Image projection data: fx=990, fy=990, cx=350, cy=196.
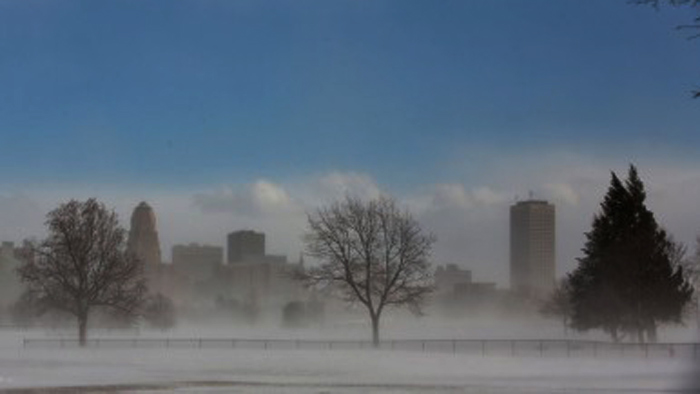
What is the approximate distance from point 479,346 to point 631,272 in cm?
1198

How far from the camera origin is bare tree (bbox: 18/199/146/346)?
7888cm

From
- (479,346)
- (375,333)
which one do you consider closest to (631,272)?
(479,346)

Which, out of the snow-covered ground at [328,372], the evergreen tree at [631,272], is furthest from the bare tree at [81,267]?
the evergreen tree at [631,272]

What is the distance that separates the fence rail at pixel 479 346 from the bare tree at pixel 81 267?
3.50 m

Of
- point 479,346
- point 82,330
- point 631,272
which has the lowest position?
point 479,346

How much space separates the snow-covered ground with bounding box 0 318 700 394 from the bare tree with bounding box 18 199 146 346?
46.7 feet

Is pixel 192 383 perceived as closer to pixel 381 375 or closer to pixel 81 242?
pixel 381 375

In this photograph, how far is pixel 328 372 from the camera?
43562 mm

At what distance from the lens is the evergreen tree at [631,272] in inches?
2650

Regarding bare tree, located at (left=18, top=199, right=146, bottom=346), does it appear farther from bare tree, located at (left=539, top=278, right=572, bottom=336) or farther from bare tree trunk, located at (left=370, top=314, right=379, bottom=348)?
bare tree, located at (left=539, top=278, right=572, bottom=336)

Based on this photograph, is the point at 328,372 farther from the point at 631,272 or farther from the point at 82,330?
A: the point at 82,330

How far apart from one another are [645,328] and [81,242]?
143 ft

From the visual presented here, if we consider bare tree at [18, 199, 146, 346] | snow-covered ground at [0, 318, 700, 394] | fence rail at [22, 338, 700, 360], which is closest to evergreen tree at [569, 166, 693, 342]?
fence rail at [22, 338, 700, 360]

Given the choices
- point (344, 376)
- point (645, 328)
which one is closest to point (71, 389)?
point (344, 376)
